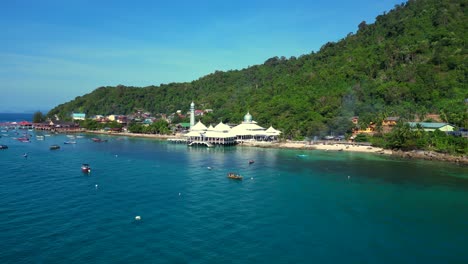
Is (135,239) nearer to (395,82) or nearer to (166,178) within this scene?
(166,178)

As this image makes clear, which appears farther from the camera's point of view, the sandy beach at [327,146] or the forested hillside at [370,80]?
the forested hillside at [370,80]

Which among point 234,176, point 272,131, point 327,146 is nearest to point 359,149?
point 327,146

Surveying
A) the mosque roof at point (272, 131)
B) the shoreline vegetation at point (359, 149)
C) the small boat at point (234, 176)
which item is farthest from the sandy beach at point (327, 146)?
the small boat at point (234, 176)

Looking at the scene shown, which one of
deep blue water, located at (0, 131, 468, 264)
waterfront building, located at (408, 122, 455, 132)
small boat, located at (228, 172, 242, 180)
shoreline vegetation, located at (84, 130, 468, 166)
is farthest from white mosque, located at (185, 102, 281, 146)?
small boat, located at (228, 172, 242, 180)

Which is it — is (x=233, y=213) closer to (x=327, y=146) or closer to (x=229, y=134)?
(x=327, y=146)

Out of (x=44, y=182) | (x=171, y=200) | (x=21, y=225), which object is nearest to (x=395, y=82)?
(x=171, y=200)

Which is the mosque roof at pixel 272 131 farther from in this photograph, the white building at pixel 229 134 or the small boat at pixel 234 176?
the small boat at pixel 234 176
